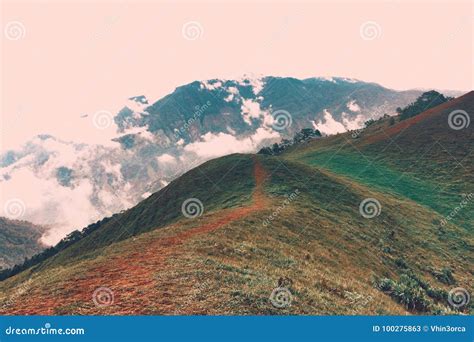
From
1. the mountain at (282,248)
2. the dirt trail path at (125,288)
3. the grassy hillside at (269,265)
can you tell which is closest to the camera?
the dirt trail path at (125,288)

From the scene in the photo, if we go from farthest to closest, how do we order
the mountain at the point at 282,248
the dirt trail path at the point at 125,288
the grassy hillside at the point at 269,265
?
the mountain at the point at 282,248 < the grassy hillside at the point at 269,265 < the dirt trail path at the point at 125,288

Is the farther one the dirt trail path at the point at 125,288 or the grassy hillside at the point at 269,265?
the grassy hillside at the point at 269,265

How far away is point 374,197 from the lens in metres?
65.2

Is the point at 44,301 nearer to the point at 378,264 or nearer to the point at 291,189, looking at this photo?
the point at 378,264

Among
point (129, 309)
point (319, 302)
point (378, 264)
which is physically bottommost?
point (378, 264)

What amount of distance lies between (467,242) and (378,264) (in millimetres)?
23888

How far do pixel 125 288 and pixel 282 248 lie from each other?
14.9 m

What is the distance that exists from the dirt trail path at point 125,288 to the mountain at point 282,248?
108 millimetres

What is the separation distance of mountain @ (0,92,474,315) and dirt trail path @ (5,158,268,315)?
4.2 inches

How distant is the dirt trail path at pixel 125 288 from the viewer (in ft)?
71.2

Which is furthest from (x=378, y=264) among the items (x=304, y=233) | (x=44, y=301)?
(x=44, y=301)

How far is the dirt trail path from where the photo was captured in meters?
21.7

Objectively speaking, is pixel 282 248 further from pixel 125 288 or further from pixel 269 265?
pixel 125 288

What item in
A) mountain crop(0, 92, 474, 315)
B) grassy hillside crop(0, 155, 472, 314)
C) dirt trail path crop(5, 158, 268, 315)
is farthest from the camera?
mountain crop(0, 92, 474, 315)
